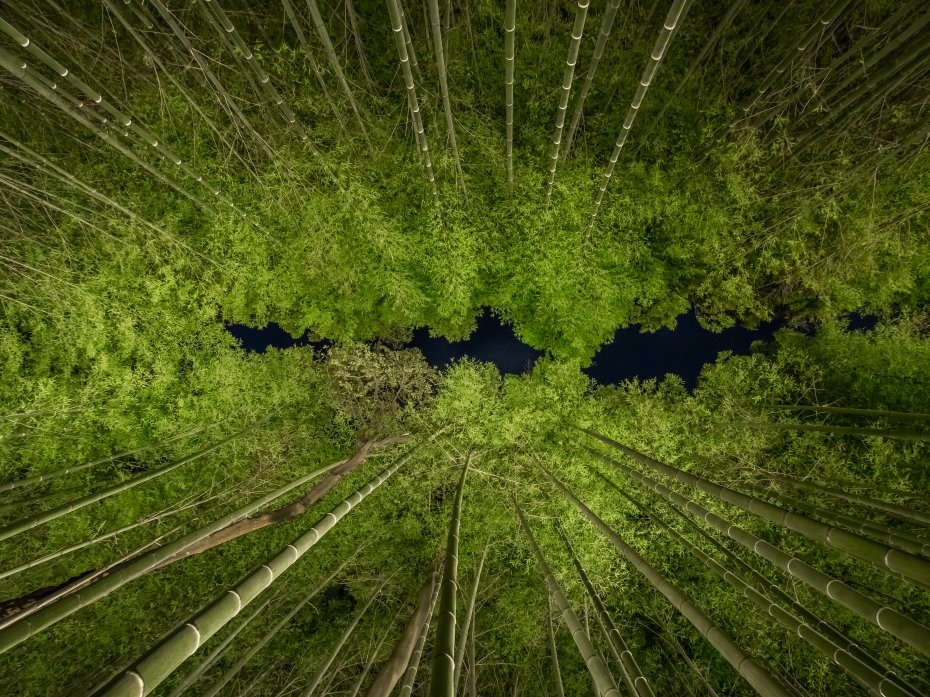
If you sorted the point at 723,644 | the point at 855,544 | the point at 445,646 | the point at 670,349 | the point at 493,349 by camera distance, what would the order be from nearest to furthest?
the point at 445,646
the point at 855,544
the point at 723,644
the point at 670,349
the point at 493,349

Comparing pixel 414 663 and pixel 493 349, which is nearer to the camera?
pixel 414 663

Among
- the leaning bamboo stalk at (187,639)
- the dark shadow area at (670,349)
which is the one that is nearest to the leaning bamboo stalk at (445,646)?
the leaning bamboo stalk at (187,639)

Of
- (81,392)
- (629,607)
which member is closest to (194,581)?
(81,392)

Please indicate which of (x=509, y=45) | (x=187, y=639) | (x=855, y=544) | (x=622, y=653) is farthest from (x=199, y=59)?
(x=622, y=653)

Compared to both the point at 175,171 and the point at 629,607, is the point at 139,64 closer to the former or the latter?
the point at 175,171

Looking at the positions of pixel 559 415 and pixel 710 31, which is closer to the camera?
pixel 710 31

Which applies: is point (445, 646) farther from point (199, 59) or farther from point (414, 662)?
point (199, 59)
